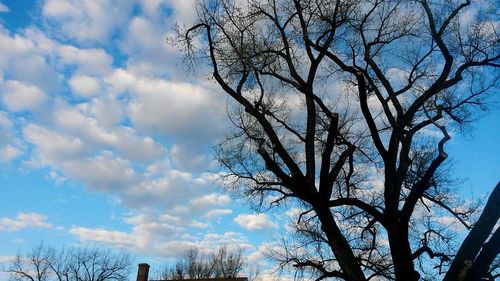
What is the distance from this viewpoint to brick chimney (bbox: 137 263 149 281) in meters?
19.5

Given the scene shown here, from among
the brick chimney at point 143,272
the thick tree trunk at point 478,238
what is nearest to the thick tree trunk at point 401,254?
the thick tree trunk at point 478,238

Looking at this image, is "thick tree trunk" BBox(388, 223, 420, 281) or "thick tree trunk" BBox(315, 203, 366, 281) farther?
"thick tree trunk" BBox(315, 203, 366, 281)

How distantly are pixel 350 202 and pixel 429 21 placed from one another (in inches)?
218

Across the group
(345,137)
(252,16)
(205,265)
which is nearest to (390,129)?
(345,137)

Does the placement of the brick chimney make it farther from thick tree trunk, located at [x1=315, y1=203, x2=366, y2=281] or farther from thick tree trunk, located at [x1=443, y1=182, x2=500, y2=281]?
thick tree trunk, located at [x1=443, y1=182, x2=500, y2=281]

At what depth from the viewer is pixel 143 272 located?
19.7 metres

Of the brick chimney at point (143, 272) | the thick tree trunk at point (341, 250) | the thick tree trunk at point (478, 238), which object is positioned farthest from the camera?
the brick chimney at point (143, 272)

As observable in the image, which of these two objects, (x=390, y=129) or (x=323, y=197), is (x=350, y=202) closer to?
(x=323, y=197)

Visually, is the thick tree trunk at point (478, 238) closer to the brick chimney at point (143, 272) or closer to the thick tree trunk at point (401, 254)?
the thick tree trunk at point (401, 254)

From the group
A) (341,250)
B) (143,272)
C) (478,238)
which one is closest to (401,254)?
(341,250)

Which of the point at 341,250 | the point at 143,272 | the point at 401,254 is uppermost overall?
the point at 143,272

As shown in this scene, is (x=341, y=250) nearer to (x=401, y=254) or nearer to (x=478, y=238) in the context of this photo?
(x=401, y=254)

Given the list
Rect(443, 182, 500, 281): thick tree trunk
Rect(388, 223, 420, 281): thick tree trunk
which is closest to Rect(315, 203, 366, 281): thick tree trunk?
Rect(388, 223, 420, 281): thick tree trunk

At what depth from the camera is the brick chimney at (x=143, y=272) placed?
64.1ft
